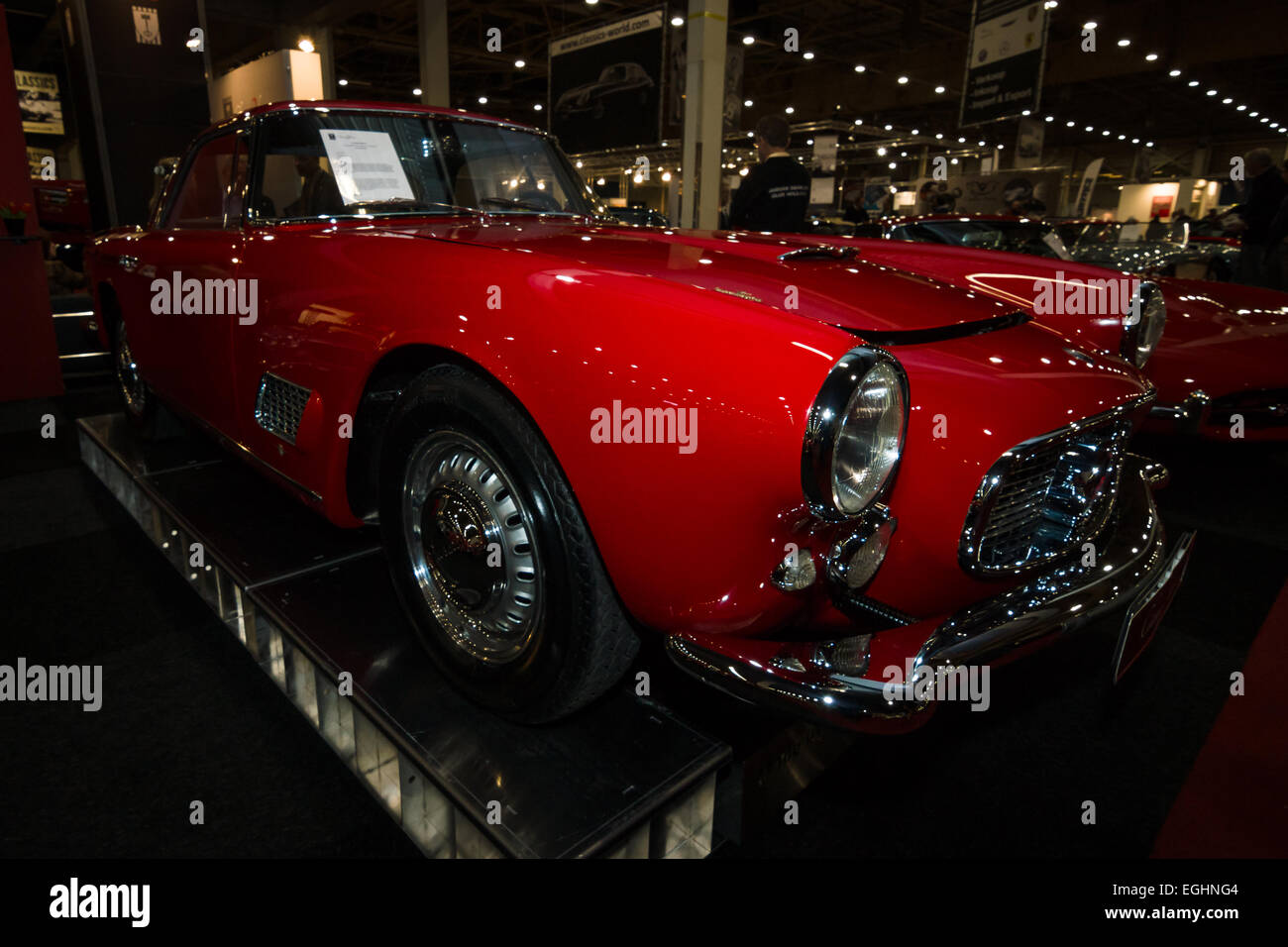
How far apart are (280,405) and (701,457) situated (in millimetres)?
1253

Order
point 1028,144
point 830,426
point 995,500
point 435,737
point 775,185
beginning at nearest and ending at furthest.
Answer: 1. point 830,426
2. point 995,500
3. point 435,737
4. point 775,185
5. point 1028,144

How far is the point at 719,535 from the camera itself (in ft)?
3.58

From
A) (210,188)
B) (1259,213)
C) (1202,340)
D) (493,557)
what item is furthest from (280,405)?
(1259,213)

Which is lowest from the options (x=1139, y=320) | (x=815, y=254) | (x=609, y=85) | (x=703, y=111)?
(x=1139, y=320)

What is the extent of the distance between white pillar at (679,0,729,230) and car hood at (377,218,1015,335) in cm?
525

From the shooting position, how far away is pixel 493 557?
140cm

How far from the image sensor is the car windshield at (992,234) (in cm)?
450

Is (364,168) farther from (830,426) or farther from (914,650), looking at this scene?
(914,650)

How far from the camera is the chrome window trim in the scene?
3.85ft

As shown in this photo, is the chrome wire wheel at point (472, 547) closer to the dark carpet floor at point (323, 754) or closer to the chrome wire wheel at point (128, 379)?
the dark carpet floor at point (323, 754)

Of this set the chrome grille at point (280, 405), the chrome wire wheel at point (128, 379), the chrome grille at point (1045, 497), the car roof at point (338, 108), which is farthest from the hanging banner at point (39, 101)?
the chrome grille at point (1045, 497)

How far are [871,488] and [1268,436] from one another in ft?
10.2

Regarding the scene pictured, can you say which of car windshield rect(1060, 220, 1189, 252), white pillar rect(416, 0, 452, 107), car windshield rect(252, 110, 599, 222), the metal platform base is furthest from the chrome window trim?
white pillar rect(416, 0, 452, 107)
